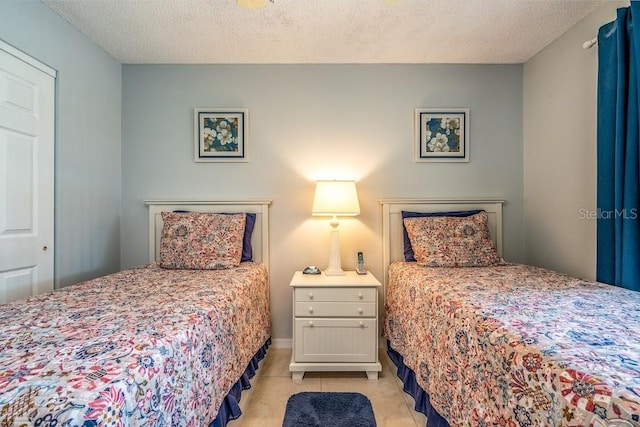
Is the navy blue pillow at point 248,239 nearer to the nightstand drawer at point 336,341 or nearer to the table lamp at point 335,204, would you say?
the table lamp at point 335,204

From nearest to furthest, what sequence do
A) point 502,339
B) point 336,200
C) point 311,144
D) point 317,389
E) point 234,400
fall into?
point 502,339 < point 234,400 < point 317,389 < point 336,200 < point 311,144

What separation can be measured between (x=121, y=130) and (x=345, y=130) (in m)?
1.84

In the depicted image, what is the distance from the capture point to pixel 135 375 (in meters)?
0.81

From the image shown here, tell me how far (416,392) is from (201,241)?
5.45 ft

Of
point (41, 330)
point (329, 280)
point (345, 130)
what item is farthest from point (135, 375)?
point (345, 130)

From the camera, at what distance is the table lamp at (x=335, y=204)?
7.77ft

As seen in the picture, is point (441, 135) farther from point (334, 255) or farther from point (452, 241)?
point (334, 255)

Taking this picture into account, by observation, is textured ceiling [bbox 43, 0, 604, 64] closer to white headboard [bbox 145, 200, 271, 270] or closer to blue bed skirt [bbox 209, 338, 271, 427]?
white headboard [bbox 145, 200, 271, 270]

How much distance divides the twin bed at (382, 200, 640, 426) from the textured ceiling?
127 centimetres

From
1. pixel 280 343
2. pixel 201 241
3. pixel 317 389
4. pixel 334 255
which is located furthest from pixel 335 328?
pixel 201 241

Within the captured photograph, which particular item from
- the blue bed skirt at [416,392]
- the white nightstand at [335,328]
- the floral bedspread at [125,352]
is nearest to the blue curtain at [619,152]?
the blue bed skirt at [416,392]

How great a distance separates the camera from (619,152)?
1714mm

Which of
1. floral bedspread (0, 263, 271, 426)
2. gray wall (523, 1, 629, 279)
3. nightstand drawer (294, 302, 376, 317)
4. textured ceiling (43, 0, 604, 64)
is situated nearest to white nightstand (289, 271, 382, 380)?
nightstand drawer (294, 302, 376, 317)

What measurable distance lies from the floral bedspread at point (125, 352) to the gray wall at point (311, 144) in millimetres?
936
